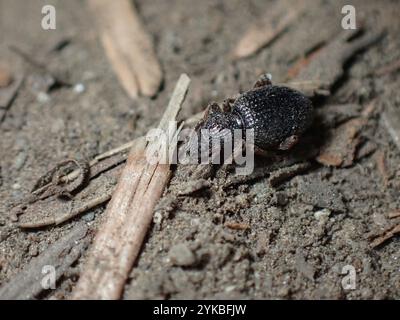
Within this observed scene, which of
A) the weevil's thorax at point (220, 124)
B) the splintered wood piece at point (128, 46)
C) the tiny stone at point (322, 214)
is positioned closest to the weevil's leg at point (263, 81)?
the weevil's thorax at point (220, 124)

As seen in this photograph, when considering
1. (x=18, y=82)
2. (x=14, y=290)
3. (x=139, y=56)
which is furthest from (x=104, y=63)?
(x=14, y=290)

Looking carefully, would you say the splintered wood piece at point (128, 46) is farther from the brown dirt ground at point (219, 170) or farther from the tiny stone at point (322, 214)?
the tiny stone at point (322, 214)

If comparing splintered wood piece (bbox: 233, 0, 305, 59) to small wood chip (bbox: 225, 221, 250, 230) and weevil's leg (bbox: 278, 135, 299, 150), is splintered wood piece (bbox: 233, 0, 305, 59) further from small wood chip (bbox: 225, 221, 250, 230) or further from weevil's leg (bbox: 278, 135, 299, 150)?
small wood chip (bbox: 225, 221, 250, 230)

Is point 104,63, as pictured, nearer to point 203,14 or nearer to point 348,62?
point 203,14

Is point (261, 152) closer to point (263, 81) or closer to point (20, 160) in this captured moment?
→ point (263, 81)

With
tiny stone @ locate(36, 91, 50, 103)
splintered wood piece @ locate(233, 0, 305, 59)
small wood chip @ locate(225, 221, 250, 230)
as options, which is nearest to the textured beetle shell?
small wood chip @ locate(225, 221, 250, 230)
